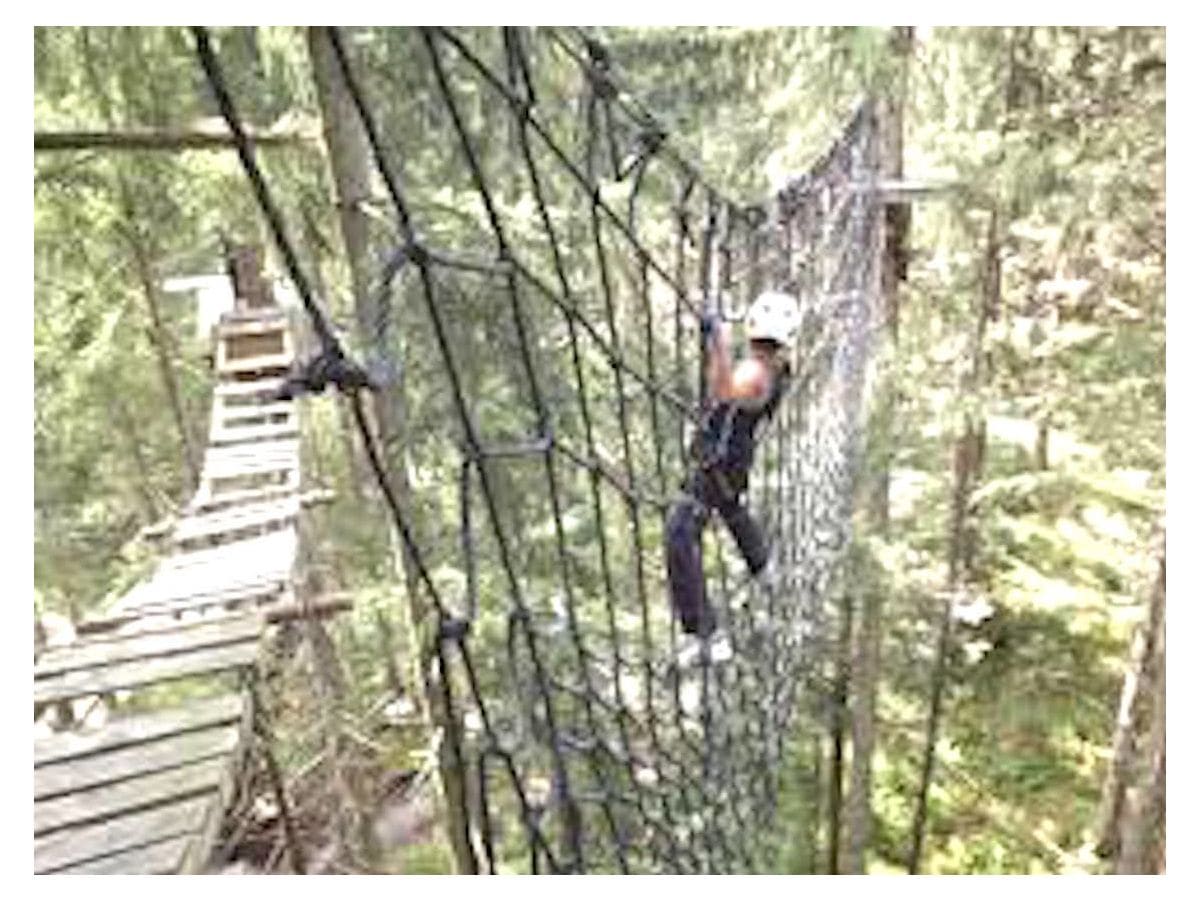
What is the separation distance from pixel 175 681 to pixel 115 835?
2.07 feet

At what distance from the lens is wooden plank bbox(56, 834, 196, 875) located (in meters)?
1.50

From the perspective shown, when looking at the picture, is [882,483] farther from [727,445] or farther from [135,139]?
[135,139]

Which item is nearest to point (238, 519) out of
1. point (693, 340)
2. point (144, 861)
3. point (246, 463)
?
point (246, 463)

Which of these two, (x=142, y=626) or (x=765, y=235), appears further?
(x=765, y=235)

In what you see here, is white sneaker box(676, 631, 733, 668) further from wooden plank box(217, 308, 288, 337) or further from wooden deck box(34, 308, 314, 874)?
wooden plank box(217, 308, 288, 337)

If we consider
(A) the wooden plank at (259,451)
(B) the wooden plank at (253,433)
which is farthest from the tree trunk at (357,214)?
(B) the wooden plank at (253,433)

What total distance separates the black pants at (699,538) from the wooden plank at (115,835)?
0.89m

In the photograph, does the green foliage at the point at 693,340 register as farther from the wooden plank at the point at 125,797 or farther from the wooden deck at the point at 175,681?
the wooden plank at the point at 125,797

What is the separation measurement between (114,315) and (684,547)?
2.07 m
